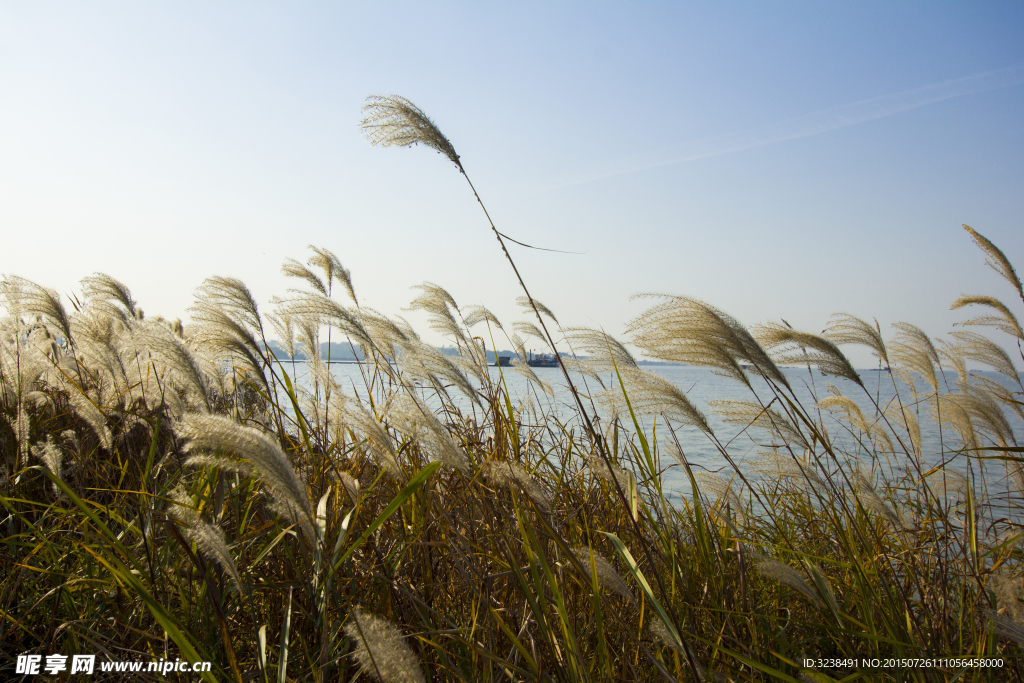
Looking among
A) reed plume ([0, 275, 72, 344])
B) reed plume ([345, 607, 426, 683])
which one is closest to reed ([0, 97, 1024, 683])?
reed plume ([345, 607, 426, 683])

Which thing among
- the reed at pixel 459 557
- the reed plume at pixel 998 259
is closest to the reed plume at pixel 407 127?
the reed at pixel 459 557

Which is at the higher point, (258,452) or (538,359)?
(258,452)

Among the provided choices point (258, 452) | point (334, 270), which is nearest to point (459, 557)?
point (258, 452)

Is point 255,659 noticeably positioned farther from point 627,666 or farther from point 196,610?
point 627,666

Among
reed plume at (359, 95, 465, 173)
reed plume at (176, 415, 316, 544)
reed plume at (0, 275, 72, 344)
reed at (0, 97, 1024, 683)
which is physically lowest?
reed at (0, 97, 1024, 683)

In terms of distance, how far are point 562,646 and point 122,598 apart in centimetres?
131

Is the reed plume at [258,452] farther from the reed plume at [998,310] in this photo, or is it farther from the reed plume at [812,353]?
the reed plume at [998,310]

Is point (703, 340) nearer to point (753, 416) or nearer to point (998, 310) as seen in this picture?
point (753, 416)

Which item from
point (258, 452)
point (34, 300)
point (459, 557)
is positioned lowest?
point (459, 557)

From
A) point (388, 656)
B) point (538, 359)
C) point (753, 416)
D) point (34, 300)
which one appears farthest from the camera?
point (538, 359)

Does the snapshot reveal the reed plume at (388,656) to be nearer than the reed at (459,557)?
Yes

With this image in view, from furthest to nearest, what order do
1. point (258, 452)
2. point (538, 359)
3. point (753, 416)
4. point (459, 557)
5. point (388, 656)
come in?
point (538, 359), point (753, 416), point (459, 557), point (388, 656), point (258, 452)

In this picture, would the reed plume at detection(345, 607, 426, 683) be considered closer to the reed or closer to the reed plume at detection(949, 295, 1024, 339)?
the reed

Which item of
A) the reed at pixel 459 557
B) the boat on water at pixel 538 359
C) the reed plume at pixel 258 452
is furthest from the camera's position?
the boat on water at pixel 538 359
